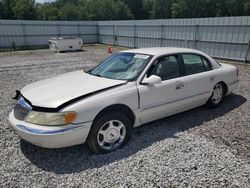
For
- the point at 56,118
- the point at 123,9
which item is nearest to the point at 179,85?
the point at 56,118

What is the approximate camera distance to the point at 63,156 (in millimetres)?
3021

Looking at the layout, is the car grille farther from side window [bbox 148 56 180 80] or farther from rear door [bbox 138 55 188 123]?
side window [bbox 148 56 180 80]

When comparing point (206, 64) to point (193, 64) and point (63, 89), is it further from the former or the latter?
point (63, 89)

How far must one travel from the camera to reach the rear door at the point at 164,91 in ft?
10.8

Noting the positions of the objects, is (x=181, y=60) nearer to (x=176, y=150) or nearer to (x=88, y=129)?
(x=176, y=150)

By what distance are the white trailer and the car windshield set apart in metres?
13.9

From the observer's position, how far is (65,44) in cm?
1683

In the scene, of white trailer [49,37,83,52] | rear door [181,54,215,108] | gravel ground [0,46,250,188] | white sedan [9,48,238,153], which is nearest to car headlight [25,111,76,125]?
white sedan [9,48,238,153]

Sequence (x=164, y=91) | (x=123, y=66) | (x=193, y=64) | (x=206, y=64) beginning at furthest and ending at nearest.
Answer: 1. (x=206, y=64)
2. (x=193, y=64)
3. (x=123, y=66)
4. (x=164, y=91)

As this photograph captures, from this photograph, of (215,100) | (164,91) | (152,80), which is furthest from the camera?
(215,100)

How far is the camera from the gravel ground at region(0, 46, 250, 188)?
2520 millimetres

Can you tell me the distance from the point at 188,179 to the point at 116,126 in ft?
4.05

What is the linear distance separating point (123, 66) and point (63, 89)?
1.16 meters

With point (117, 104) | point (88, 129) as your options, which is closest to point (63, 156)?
point (88, 129)
